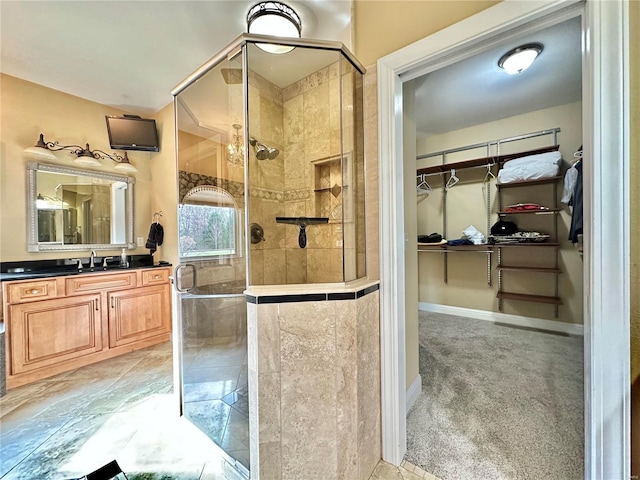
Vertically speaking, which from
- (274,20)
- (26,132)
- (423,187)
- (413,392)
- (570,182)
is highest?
(274,20)

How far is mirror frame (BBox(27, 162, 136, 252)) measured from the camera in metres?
2.36

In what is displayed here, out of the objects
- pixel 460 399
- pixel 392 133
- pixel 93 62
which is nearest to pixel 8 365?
pixel 93 62

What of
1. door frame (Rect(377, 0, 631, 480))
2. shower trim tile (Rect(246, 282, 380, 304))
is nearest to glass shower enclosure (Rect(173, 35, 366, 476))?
shower trim tile (Rect(246, 282, 380, 304))

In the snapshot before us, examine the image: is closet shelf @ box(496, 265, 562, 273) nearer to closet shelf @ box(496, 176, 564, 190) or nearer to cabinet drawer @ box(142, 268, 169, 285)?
closet shelf @ box(496, 176, 564, 190)

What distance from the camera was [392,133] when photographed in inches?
49.2

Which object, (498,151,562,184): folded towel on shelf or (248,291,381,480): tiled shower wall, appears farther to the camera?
(498,151,562,184): folded towel on shelf

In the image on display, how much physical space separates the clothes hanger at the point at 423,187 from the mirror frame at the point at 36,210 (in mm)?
3707

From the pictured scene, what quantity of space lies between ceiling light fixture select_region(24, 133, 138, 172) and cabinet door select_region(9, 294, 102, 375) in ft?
4.52

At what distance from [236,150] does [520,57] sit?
2.21m

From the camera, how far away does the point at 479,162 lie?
10.3 ft

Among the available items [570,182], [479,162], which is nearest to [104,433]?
[570,182]

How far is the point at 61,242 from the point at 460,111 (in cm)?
446

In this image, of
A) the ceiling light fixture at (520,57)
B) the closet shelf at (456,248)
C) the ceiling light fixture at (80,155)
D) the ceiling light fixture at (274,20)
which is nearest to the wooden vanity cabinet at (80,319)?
the ceiling light fixture at (80,155)

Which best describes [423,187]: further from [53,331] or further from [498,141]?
[53,331]
